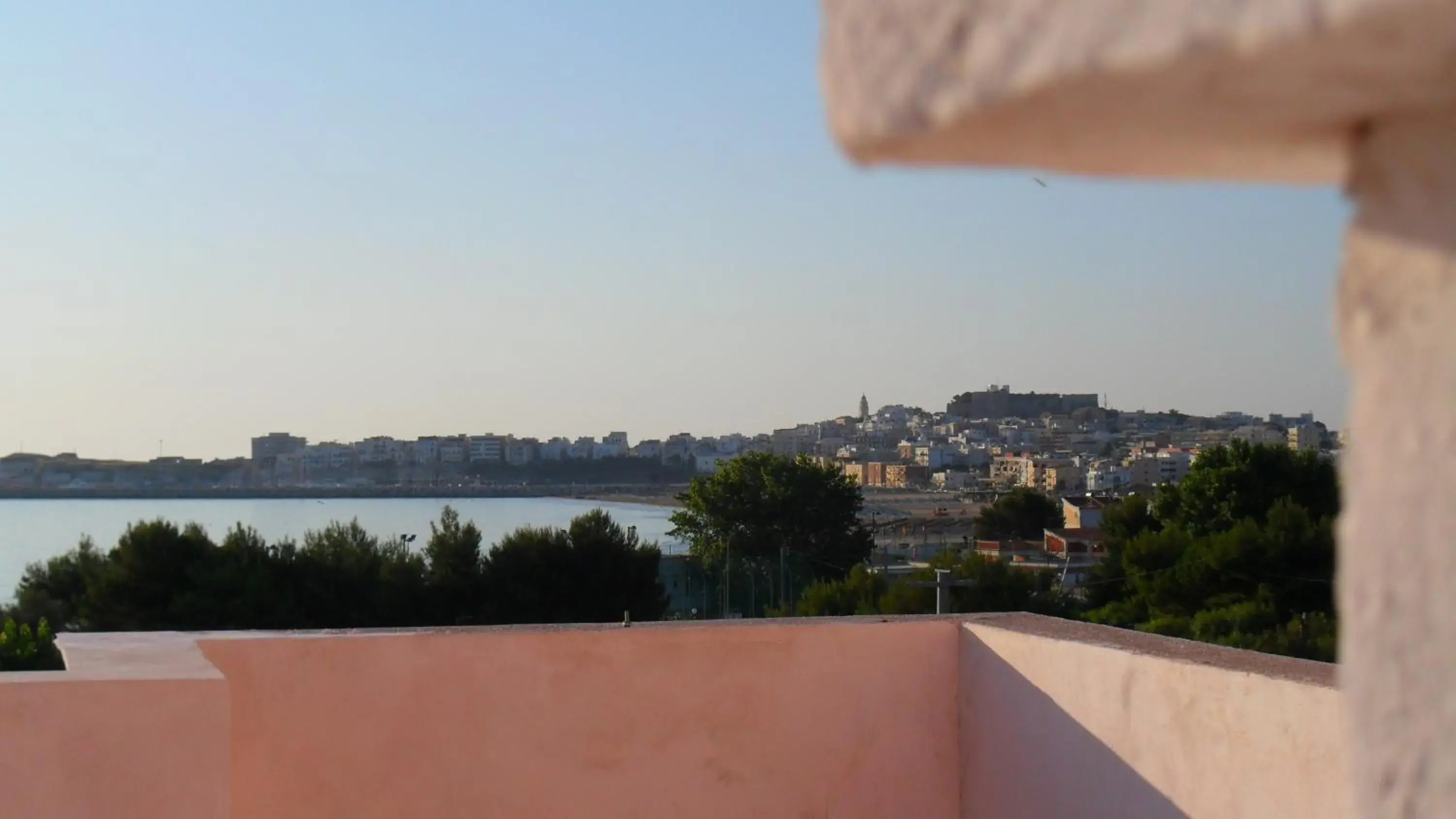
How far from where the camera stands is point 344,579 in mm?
24797

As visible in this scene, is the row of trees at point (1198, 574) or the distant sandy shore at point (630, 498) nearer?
the row of trees at point (1198, 574)

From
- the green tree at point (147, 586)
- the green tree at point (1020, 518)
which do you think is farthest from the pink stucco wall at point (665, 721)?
the green tree at point (1020, 518)

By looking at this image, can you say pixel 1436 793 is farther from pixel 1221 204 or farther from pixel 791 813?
pixel 791 813

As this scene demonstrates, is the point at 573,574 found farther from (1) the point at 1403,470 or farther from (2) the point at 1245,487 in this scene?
(1) the point at 1403,470

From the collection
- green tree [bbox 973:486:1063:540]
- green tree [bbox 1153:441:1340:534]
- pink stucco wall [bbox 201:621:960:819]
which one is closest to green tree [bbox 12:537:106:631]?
green tree [bbox 1153:441:1340:534]

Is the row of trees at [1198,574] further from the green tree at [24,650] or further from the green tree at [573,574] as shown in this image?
the green tree at [24,650]

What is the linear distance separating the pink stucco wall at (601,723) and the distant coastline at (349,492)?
5378 centimetres

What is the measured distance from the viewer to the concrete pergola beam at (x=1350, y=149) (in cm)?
43

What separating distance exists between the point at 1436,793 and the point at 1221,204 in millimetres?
477

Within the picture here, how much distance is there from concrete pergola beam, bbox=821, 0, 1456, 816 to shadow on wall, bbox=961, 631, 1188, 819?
187cm

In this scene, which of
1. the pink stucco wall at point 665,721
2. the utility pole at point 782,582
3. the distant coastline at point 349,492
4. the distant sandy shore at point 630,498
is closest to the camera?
the pink stucco wall at point 665,721

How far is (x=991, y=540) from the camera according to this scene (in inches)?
1351

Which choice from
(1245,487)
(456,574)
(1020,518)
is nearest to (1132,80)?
(1245,487)

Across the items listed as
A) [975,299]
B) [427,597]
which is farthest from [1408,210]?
[427,597]
